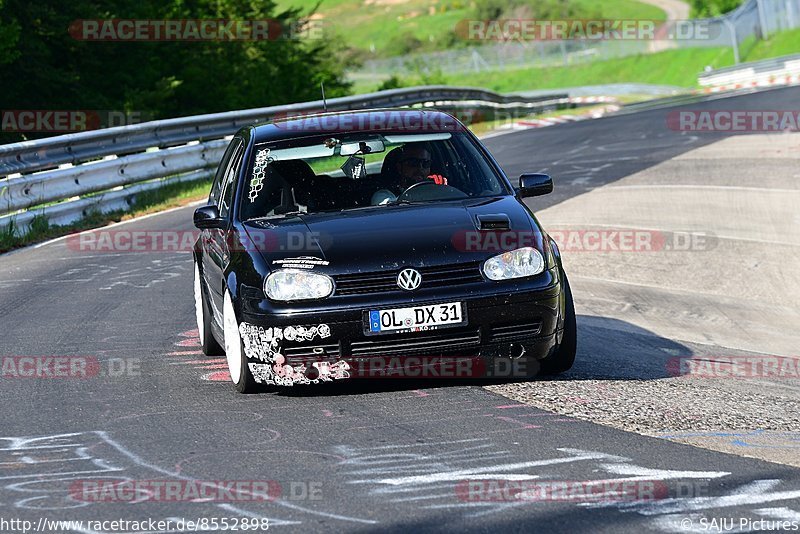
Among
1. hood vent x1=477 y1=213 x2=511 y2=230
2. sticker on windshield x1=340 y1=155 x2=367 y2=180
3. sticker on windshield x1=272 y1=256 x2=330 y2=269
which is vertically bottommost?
sticker on windshield x1=272 y1=256 x2=330 y2=269

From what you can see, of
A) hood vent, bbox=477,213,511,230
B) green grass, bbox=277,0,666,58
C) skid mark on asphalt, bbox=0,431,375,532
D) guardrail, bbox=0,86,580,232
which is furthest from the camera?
green grass, bbox=277,0,666,58

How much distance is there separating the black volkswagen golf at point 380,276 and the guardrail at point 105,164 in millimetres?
8738

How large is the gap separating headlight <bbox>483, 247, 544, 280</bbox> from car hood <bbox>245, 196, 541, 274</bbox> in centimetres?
5

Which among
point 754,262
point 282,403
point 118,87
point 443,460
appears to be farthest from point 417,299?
point 118,87

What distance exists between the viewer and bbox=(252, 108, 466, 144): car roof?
8289mm

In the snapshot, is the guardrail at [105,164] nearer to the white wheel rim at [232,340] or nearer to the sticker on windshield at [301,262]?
the white wheel rim at [232,340]


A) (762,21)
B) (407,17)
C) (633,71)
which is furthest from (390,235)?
(407,17)

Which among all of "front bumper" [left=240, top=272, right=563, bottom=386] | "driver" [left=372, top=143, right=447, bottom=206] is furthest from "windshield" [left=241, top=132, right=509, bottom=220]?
"front bumper" [left=240, top=272, right=563, bottom=386]

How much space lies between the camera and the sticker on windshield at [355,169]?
802cm

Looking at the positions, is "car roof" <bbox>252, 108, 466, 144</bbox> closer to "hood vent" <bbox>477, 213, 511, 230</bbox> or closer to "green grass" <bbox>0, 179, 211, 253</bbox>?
"hood vent" <bbox>477, 213, 511, 230</bbox>

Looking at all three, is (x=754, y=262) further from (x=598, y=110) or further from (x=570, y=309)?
(x=598, y=110)

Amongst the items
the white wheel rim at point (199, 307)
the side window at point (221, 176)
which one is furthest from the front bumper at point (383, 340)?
the side window at point (221, 176)

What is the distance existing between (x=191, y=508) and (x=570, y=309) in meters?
3.16

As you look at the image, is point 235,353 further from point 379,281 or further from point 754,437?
point 754,437
